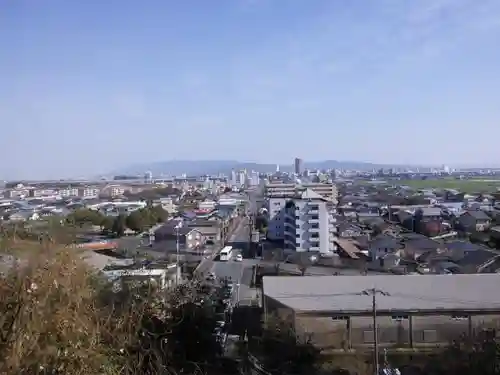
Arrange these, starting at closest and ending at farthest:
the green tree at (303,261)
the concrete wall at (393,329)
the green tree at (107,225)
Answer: the concrete wall at (393,329), the green tree at (303,261), the green tree at (107,225)

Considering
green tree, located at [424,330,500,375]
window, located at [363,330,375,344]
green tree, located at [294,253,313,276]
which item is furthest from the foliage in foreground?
green tree, located at [294,253,313,276]

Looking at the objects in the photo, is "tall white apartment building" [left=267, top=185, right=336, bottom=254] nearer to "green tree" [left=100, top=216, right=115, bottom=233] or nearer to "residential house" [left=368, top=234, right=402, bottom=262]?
"residential house" [left=368, top=234, right=402, bottom=262]

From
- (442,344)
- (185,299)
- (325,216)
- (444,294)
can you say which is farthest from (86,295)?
(325,216)

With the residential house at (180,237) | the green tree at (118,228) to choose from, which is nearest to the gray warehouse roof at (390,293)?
the residential house at (180,237)

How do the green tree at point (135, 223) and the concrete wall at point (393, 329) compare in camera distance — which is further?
the green tree at point (135, 223)

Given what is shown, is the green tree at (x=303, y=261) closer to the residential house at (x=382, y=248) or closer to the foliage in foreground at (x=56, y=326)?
the residential house at (x=382, y=248)

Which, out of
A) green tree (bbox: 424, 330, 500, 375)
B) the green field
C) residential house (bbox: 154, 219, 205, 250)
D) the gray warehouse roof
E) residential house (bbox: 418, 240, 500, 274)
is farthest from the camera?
the green field

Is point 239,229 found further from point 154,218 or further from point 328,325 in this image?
point 328,325
